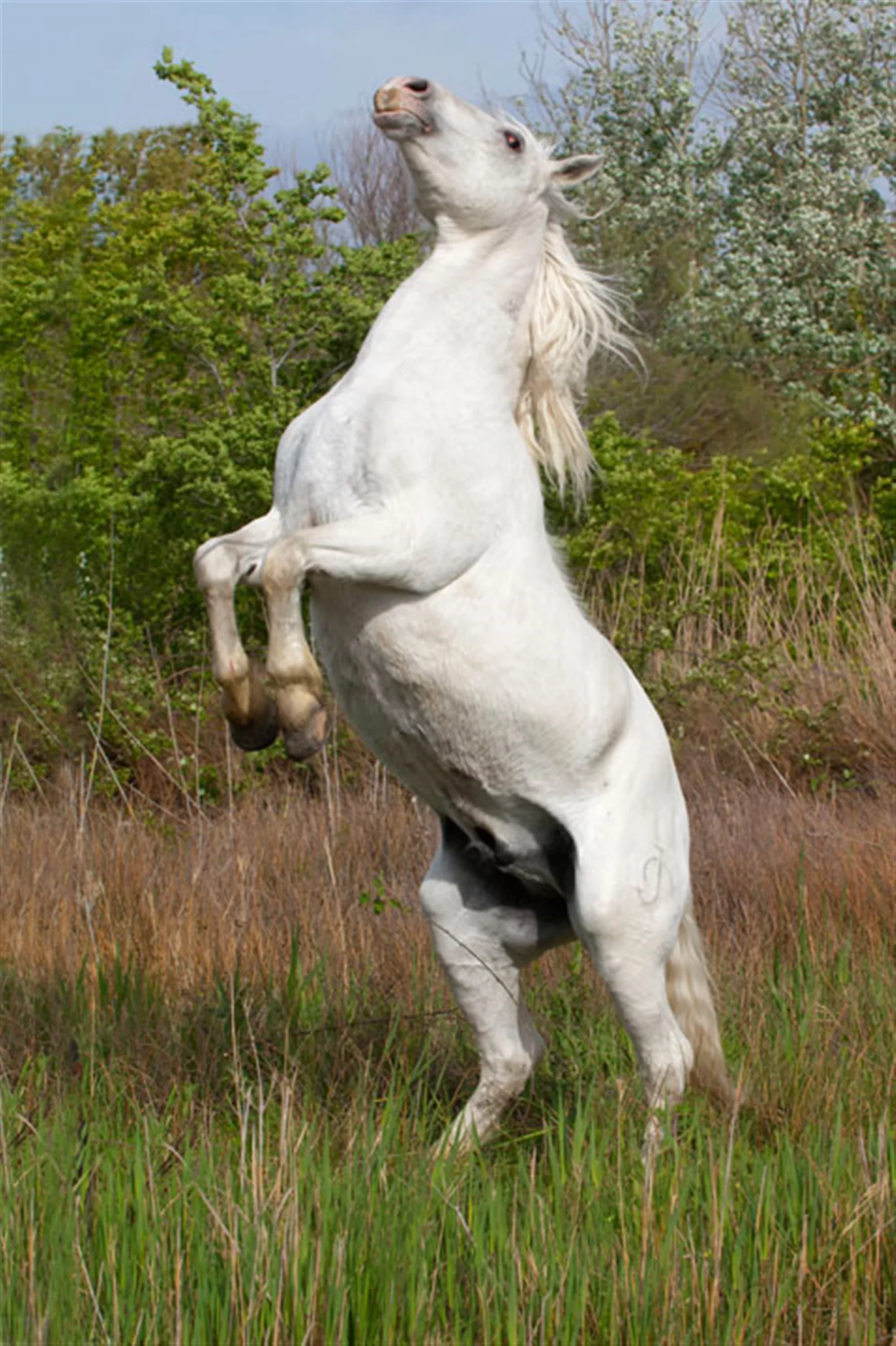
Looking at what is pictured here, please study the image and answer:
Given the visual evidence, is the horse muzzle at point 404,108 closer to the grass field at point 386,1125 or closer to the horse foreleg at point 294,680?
the horse foreleg at point 294,680

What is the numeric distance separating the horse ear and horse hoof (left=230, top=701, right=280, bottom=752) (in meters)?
1.38

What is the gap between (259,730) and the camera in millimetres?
3547

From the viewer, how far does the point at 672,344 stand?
667 inches

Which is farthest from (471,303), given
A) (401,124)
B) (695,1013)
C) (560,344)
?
(695,1013)

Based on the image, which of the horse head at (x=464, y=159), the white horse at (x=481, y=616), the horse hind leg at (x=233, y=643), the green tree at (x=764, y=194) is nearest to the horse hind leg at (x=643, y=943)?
the white horse at (x=481, y=616)

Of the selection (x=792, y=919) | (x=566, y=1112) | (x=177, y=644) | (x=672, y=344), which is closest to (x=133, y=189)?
(x=672, y=344)

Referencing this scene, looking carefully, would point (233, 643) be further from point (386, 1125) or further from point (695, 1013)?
point (695, 1013)

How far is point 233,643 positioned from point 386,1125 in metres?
1.08

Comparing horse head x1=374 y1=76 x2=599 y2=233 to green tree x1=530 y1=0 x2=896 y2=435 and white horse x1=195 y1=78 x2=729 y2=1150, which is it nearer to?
white horse x1=195 y1=78 x2=729 y2=1150

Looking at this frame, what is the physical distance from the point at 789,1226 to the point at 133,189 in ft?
52.9

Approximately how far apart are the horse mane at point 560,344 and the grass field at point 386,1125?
4.82 ft

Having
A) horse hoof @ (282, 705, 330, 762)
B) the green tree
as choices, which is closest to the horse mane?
horse hoof @ (282, 705, 330, 762)

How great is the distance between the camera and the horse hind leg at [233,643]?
3.45 metres

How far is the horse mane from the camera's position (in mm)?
3807
